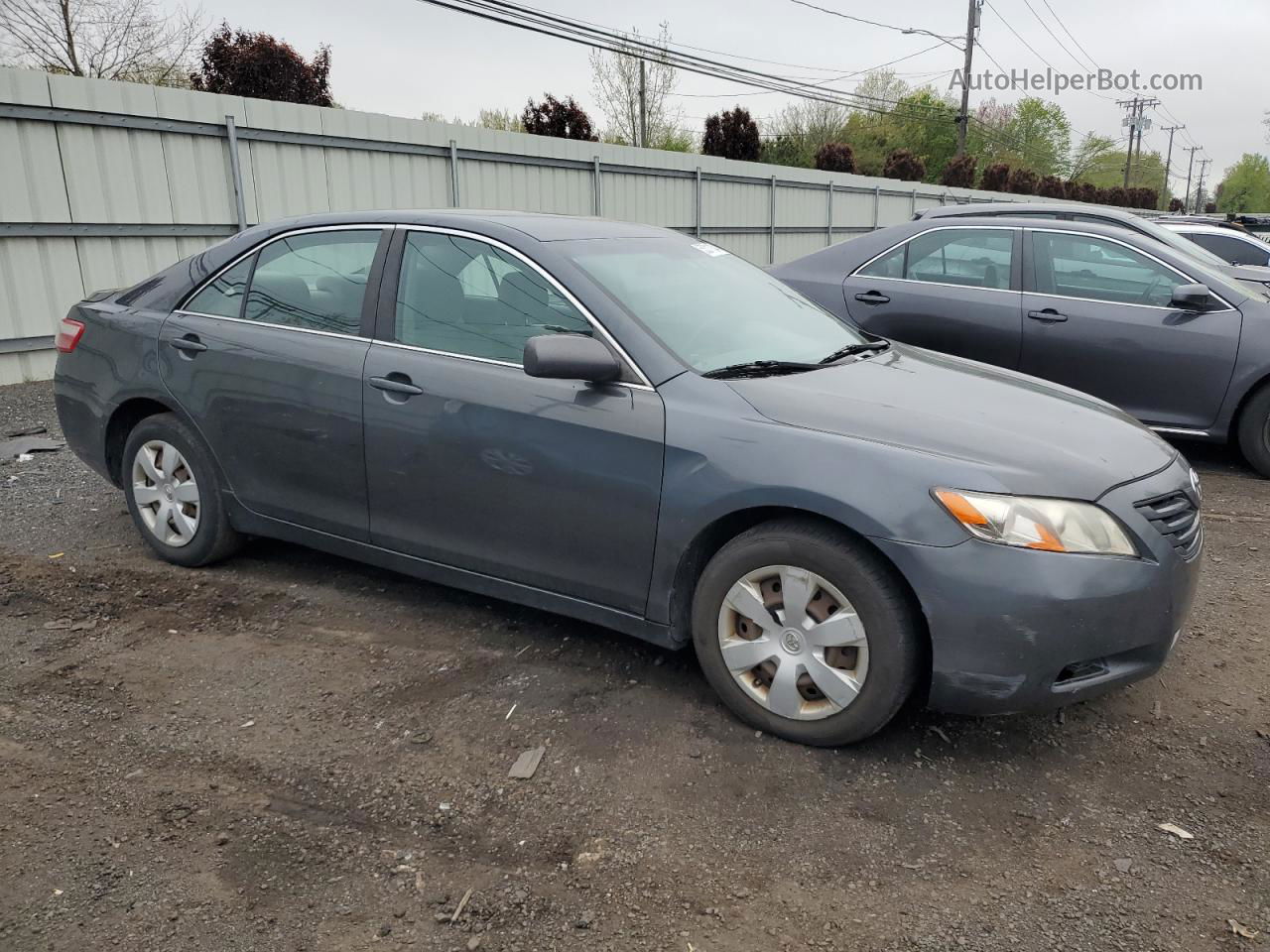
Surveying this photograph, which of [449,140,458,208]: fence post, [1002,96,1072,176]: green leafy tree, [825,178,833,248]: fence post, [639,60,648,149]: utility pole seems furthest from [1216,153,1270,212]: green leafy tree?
[449,140,458,208]: fence post

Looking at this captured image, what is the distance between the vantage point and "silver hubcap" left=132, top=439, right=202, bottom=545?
439 centimetres

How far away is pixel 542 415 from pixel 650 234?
3.94ft

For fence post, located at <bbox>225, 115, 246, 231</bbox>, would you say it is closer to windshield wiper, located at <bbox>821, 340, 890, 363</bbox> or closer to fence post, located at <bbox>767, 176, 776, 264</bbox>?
windshield wiper, located at <bbox>821, 340, 890, 363</bbox>

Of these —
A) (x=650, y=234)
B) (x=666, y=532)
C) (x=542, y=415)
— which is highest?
(x=650, y=234)

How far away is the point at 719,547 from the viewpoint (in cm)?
316

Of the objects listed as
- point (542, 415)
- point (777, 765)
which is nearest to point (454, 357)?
point (542, 415)

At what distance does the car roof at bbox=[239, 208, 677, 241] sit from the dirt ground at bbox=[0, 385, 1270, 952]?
156cm

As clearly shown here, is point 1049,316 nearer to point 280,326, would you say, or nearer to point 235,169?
point 280,326

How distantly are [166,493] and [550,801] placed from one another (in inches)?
105

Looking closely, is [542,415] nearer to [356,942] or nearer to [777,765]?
[777,765]

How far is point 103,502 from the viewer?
5.51m

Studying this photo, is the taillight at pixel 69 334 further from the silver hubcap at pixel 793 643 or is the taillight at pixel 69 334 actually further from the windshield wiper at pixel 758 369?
the silver hubcap at pixel 793 643

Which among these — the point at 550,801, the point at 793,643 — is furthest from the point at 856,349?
the point at 550,801

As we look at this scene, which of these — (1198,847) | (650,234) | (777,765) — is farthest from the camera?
(650,234)
